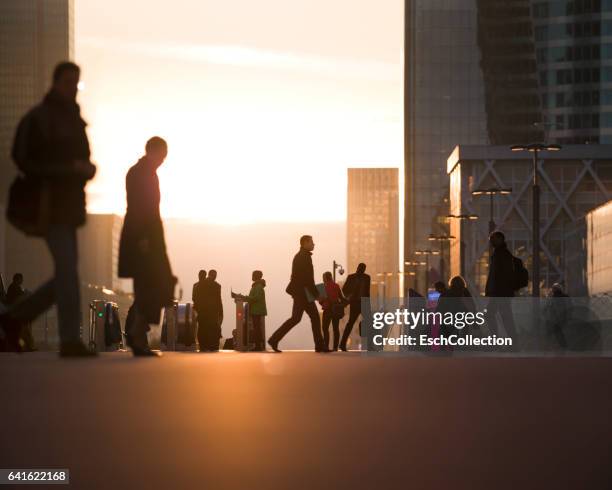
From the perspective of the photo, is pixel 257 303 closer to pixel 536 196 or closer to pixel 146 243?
pixel 146 243

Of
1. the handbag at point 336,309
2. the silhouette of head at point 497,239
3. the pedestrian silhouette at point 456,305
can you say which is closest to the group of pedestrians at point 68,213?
the silhouette of head at point 497,239

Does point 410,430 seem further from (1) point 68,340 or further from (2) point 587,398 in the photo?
(1) point 68,340

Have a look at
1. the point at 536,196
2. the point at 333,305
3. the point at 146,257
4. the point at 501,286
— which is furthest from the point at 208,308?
the point at 536,196

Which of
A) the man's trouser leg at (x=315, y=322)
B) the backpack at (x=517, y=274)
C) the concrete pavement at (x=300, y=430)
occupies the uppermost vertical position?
the backpack at (x=517, y=274)

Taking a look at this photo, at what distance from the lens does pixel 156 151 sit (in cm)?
1373

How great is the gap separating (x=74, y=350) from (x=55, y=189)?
1355 mm

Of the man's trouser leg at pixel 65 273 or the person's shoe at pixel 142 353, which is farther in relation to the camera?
the person's shoe at pixel 142 353

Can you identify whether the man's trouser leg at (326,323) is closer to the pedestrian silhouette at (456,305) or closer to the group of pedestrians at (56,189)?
the pedestrian silhouette at (456,305)

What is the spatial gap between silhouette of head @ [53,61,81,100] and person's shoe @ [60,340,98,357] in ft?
5.88

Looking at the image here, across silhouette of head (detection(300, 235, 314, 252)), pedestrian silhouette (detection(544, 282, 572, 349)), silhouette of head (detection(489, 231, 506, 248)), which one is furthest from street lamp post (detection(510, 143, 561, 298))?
silhouette of head (detection(300, 235, 314, 252))

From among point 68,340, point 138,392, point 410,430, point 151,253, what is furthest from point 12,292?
point 410,430

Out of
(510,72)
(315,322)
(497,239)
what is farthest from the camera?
(510,72)

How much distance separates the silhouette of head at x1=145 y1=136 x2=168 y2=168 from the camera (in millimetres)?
13680

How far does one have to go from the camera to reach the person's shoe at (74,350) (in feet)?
35.6
